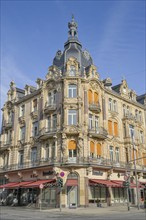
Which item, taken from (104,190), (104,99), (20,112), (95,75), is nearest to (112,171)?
(104,190)

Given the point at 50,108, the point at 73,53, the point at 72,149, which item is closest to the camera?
the point at 72,149

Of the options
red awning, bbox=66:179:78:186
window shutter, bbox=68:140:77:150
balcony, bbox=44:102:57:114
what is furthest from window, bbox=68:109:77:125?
red awning, bbox=66:179:78:186

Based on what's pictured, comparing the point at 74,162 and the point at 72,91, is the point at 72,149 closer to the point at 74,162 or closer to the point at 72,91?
the point at 74,162

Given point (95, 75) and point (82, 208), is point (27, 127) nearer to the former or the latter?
point (95, 75)

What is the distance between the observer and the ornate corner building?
1164 inches

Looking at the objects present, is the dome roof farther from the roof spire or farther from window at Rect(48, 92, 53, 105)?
window at Rect(48, 92, 53, 105)

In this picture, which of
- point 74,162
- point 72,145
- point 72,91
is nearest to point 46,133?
point 72,145

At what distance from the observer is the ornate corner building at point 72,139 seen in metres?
29.6

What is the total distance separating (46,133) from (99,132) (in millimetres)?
6992

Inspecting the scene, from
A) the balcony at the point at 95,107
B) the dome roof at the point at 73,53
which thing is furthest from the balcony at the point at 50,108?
the dome roof at the point at 73,53

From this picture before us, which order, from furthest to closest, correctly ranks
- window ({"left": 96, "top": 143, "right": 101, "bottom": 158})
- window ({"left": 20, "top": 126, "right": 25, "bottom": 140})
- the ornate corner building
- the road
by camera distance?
window ({"left": 20, "top": 126, "right": 25, "bottom": 140}) → window ({"left": 96, "top": 143, "right": 101, "bottom": 158}) → the ornate corner building → the road

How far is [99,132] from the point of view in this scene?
32781mm

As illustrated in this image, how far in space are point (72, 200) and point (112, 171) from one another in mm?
7093

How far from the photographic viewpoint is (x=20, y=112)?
133 feet
